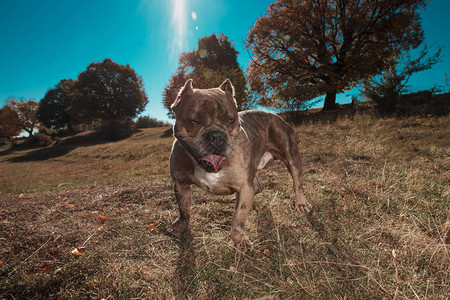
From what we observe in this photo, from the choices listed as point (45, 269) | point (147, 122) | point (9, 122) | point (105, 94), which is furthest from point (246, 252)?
point (9, 122)

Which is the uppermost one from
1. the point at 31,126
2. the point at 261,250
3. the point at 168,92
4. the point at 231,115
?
the point at 168,92

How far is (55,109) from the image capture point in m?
40.3

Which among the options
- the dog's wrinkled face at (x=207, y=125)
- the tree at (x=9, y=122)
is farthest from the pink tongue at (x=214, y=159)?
the tree at (x=9, y=122)

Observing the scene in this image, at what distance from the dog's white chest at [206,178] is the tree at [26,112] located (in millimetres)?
51533

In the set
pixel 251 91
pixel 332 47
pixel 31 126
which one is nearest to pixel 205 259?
pixel 251 91

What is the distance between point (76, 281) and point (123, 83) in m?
38.7

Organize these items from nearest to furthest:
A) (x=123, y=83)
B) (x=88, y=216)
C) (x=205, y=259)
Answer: (x=205, y=259), (x=88, y=216), (x=123, y=83)

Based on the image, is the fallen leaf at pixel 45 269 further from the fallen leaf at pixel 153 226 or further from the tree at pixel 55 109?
the tree at pixel 55 109

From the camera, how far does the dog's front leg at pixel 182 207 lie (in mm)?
2721

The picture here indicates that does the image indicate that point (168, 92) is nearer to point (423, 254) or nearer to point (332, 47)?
point (332, 47)

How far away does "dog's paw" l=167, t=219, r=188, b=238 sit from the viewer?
2.69 meters

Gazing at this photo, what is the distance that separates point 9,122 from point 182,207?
50314 mm

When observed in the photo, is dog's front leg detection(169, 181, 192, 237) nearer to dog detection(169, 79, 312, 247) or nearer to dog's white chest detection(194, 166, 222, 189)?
dog detection(169, 79, 312, 247)

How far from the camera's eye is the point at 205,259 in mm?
2213
